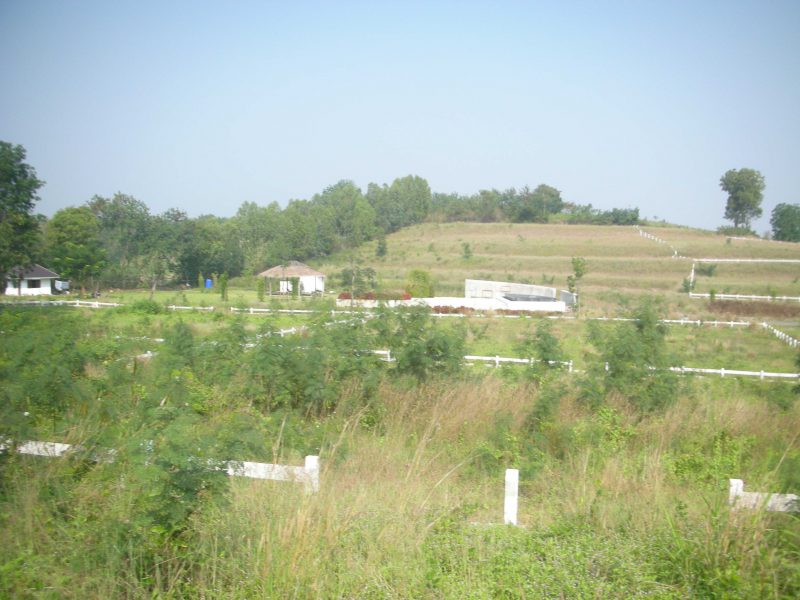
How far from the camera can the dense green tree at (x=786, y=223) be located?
197 feet

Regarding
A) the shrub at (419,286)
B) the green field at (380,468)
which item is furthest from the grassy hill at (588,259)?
the green field at (380,468)

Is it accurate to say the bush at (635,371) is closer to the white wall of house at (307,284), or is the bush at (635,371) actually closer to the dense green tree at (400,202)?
the white wall of house at (307,284)

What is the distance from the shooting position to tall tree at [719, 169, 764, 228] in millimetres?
58156

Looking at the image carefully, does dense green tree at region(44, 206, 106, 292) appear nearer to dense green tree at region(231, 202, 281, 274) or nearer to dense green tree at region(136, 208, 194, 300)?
dense green tree at region(136, 208, 194, 300)

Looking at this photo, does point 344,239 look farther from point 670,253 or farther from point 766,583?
point 766,583

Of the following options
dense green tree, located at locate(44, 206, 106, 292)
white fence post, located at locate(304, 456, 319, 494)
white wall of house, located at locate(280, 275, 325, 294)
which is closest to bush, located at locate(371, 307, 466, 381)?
white fence post, located at locate(304, 456, 319, 494)

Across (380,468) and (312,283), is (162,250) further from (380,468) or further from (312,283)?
(380,468)

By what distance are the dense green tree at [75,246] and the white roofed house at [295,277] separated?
10.4 m

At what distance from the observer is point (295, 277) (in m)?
39.9

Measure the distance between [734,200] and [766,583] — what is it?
6776 centimetres

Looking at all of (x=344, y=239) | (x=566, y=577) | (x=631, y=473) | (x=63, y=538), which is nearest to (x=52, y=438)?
(x=63, y=538)

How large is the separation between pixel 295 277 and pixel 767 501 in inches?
1476

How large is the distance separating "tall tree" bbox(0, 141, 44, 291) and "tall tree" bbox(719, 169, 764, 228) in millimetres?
59040

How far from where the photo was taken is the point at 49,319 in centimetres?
919
